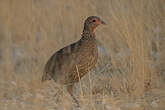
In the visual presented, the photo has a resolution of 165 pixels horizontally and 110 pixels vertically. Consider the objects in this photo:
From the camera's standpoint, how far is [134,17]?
15.8 feet

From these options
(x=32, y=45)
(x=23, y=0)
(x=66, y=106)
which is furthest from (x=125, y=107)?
(x=23, y=0)

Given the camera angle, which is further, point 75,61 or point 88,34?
point 88,34

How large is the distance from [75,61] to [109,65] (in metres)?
0.98

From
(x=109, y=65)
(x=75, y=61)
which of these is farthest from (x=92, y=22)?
(x=109, y=65)

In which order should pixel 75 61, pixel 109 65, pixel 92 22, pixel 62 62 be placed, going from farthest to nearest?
pixel 109 65, pixel 92 22, pixel 62 62, pixel 75 61

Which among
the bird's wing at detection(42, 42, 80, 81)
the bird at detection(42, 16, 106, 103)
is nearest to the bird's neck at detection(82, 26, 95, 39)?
the bird at detection(42, 16, 106, 103)

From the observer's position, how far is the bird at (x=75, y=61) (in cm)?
433

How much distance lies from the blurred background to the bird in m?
0.16

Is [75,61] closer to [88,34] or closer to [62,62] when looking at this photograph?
[62,62]

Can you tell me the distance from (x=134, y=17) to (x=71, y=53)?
1.05m

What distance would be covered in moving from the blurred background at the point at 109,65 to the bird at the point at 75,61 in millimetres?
159

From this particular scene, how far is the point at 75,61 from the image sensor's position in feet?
14.3

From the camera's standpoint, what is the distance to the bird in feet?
14.2

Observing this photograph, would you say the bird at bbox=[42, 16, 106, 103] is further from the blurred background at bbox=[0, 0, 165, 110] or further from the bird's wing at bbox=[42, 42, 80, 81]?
the blurred background at bbox=[0, 0, 165, 110]
